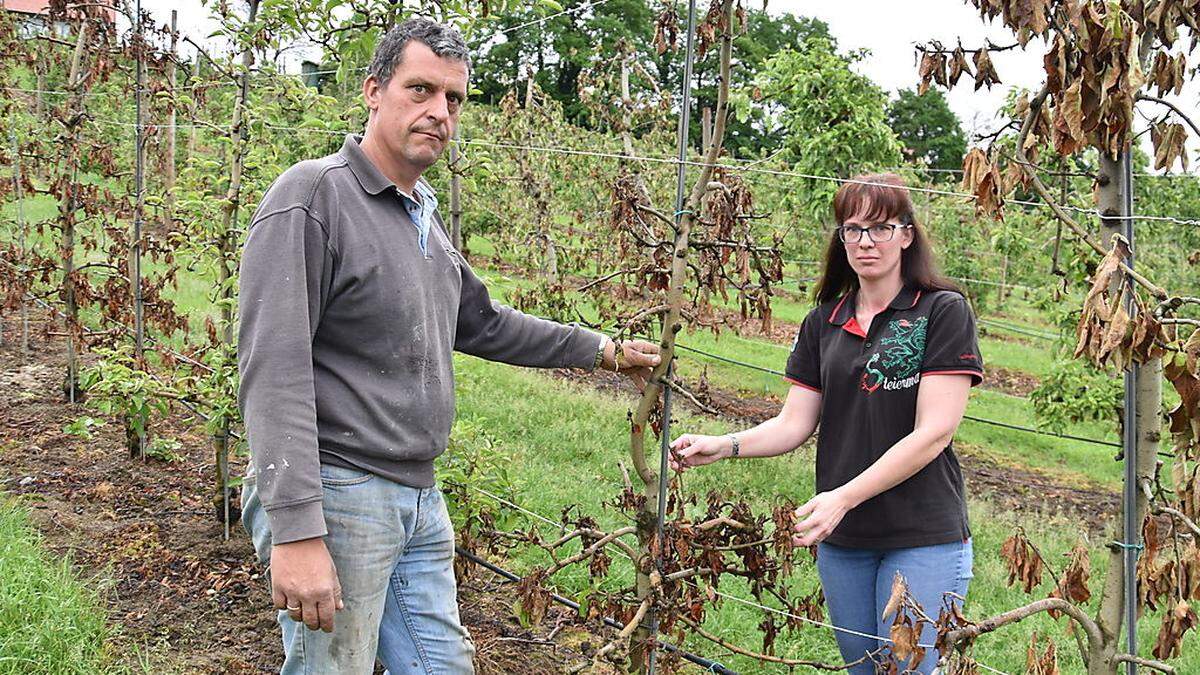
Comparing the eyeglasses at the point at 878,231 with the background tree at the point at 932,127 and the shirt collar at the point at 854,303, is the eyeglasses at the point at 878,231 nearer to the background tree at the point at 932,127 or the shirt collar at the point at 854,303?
the shirt collar at the point at 854,303

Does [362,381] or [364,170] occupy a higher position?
[364,170]

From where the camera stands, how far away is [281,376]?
209cm

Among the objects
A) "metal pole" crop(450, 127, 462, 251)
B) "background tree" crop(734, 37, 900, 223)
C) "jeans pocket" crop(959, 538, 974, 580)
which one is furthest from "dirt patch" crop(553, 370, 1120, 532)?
"jeans pocket" crop(959, 538, 974, 580)

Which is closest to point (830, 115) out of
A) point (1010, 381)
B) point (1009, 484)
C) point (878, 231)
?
point (1009, 484)

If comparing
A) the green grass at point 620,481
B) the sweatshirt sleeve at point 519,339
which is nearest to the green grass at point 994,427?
the green grass at point 620,481

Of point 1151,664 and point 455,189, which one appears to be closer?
point 1151,664

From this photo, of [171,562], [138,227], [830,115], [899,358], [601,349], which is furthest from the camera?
[830,115]

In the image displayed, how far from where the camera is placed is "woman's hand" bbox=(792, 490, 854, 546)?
2439mm

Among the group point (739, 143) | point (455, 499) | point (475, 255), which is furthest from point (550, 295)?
point (739, 143)

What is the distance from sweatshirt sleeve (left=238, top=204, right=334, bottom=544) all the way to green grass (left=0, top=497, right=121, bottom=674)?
6.28 ft

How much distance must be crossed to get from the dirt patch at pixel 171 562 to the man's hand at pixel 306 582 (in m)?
0.96

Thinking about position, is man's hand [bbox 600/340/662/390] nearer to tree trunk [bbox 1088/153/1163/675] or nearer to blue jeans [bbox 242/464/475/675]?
blue jeans [bbox 242/464/475/675]

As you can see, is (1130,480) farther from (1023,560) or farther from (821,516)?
(821,516)

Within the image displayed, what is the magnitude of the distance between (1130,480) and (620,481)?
4435mm
